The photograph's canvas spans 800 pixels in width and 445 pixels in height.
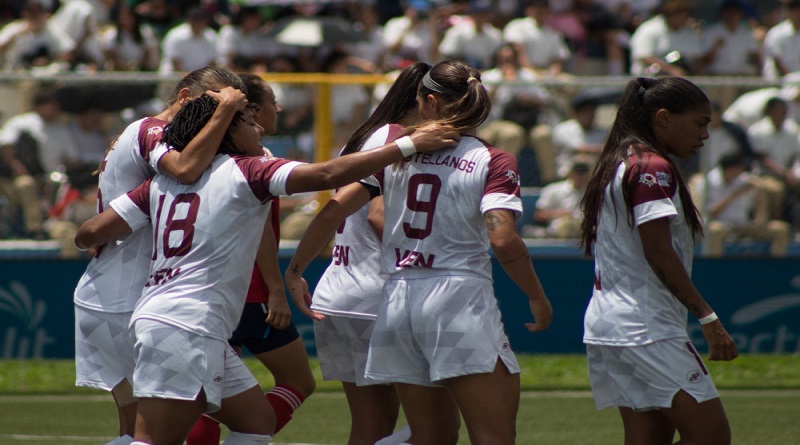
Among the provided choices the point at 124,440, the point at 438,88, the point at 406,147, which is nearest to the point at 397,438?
the point at 124,440

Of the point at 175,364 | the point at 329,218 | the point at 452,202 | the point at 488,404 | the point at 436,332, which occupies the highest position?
the point at 452,202

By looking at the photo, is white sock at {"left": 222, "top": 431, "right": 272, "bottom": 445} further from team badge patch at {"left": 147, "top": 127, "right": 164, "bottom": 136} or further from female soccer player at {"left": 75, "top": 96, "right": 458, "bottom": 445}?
team badge patch at {"left": 147, "top": 127, "right": 164, "bottom": 136}

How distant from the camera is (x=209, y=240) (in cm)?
446

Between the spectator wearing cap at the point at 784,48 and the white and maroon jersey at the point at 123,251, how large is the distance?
1023 cm

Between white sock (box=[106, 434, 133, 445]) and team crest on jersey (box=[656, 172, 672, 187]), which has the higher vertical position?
team crest on jersey (box=[656, 172, 672, 187])

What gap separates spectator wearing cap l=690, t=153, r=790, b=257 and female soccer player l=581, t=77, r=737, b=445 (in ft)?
20.9

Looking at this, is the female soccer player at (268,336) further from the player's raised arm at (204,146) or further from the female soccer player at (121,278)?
the player's raised arm at (204,146)

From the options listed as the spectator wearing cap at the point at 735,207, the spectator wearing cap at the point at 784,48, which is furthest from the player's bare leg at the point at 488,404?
the spectator wearing cap at the point at 784,48

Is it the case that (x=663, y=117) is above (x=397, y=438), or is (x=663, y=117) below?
above

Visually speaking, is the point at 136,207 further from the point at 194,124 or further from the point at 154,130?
the point at 194,124

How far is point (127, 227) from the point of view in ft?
16.1

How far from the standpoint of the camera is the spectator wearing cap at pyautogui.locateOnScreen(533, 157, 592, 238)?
10.9 meters

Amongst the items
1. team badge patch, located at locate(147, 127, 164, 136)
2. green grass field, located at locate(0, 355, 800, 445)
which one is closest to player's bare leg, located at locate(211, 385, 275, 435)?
team badge patch, located at locate(147, 127, 164, 136)

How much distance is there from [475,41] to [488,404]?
10499 mm
